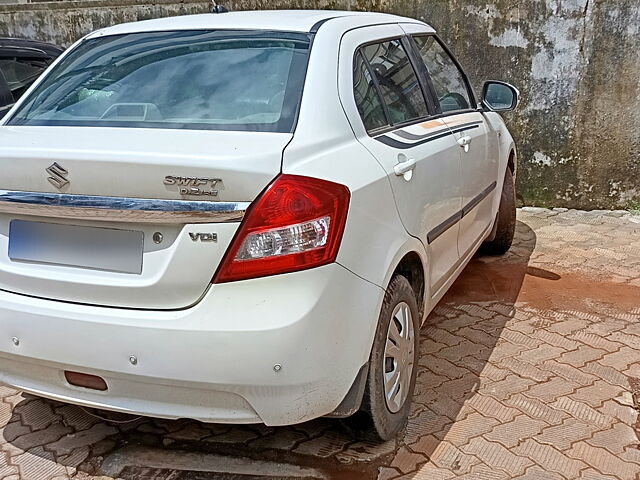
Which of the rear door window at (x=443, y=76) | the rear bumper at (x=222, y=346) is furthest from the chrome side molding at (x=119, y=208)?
the rear door window at (x=443, y=76)

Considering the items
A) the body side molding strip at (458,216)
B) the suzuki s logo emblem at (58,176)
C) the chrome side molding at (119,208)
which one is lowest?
the body side molding strip at (458,216)

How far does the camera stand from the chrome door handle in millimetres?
2554

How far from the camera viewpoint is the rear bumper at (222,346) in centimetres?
203

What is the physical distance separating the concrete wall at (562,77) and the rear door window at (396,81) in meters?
3.12

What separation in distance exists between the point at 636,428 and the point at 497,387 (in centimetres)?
62

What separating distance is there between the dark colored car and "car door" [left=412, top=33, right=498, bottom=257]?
3.19 meters

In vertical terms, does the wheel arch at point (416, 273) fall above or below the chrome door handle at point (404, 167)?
below

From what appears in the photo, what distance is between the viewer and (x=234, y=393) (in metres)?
2.09

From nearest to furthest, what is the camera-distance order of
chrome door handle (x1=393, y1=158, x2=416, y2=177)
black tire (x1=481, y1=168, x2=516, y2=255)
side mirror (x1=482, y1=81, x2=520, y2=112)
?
chrome door handle (x1=393, y1=158, x2=416, y2=177) < side mirror (x1=482, y1=81, x2=520, y2=112) < black tire (x1=481, y1=168, x2=516, y2=255)

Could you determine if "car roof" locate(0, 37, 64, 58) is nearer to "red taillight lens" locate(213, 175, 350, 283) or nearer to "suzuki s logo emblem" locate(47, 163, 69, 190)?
"suzuki s logo emblem" locate(47, 163, 69, 190)

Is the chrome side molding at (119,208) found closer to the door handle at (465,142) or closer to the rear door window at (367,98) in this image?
the rear door window at (367,98)

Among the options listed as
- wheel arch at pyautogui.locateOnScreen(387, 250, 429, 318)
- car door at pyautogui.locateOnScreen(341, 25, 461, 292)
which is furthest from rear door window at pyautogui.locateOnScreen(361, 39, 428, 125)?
wheel arch at pyautogui.locateOnScreen(387, 250, 429, 318)

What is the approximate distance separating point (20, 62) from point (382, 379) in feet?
14.1

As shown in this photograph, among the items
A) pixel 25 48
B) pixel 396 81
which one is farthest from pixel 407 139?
pixel 25 48
